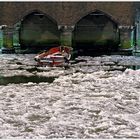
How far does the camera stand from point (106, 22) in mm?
36594

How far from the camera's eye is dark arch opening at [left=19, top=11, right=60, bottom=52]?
36.8 m

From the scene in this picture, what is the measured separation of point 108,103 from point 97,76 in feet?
22.4

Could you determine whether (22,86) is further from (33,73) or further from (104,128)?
(104,128)

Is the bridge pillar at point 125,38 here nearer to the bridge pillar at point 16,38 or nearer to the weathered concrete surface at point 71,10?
the weathered concrete surface at point 71,10

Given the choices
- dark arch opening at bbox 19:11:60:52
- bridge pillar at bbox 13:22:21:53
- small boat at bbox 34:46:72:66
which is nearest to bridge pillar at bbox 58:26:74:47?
dark arch opening at bbox 19:11:60:52

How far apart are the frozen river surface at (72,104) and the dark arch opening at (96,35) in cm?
1105

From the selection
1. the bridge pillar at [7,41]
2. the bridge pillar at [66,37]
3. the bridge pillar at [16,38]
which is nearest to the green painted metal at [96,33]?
the bridge pillar at [66,37]

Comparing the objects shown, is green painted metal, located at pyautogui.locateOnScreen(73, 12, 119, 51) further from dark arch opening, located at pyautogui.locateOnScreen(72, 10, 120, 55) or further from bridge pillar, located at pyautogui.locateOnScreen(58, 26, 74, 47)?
bridge pillar, located at pyautogui.locateOnScreen(58, 26, 74, 47)

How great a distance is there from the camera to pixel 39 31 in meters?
36.8

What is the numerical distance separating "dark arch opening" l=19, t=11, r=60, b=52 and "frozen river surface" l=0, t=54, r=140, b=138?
11418 mm

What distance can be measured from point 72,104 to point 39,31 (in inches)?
848

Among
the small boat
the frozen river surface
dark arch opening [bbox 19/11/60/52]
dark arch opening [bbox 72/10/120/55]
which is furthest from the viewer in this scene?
dark arch opening [bbox 19/11/60/52]

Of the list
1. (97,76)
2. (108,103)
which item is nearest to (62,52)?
(97,76)

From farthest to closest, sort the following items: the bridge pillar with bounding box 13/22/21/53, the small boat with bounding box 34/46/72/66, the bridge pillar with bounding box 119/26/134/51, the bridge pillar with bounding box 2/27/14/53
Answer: the bridge pillar with bounding box 13/22/21/53
the bridge pillar with bounding box 2/27/14/53
the bridge pillar with bounding box 119/26/134/51
the small boat with bounding box 34/46/72/66
